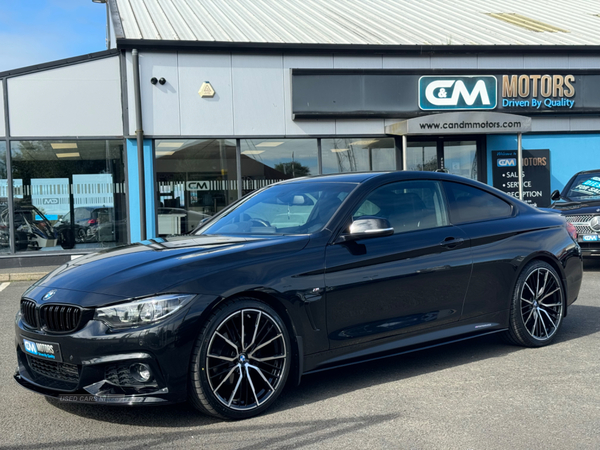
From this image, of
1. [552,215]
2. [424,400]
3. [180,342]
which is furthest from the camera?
[552,215]

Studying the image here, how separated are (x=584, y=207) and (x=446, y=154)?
590 centimetres

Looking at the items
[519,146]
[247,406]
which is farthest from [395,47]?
[247,406]

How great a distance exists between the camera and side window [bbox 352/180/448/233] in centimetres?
480

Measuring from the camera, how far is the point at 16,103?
45.0 ft

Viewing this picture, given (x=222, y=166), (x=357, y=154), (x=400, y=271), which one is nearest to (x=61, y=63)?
(x=222, y=166)

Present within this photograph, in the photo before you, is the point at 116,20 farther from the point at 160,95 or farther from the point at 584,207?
the point at 584,207

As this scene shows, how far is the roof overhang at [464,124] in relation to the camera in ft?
48.1

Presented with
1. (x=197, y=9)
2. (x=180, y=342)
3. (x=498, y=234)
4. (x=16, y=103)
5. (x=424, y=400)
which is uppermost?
(x=197, y=9)

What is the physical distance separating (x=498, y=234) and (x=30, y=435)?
3705 mm

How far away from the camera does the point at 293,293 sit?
4.08m

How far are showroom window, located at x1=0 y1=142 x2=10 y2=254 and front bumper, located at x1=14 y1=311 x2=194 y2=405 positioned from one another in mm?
11202

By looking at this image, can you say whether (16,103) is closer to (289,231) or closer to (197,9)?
(197,9)

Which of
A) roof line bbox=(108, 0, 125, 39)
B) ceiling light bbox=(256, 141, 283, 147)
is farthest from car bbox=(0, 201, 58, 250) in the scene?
ceiling light bbox=(256, 141, 283, 147)

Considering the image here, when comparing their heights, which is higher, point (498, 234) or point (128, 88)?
point (128, 88)
